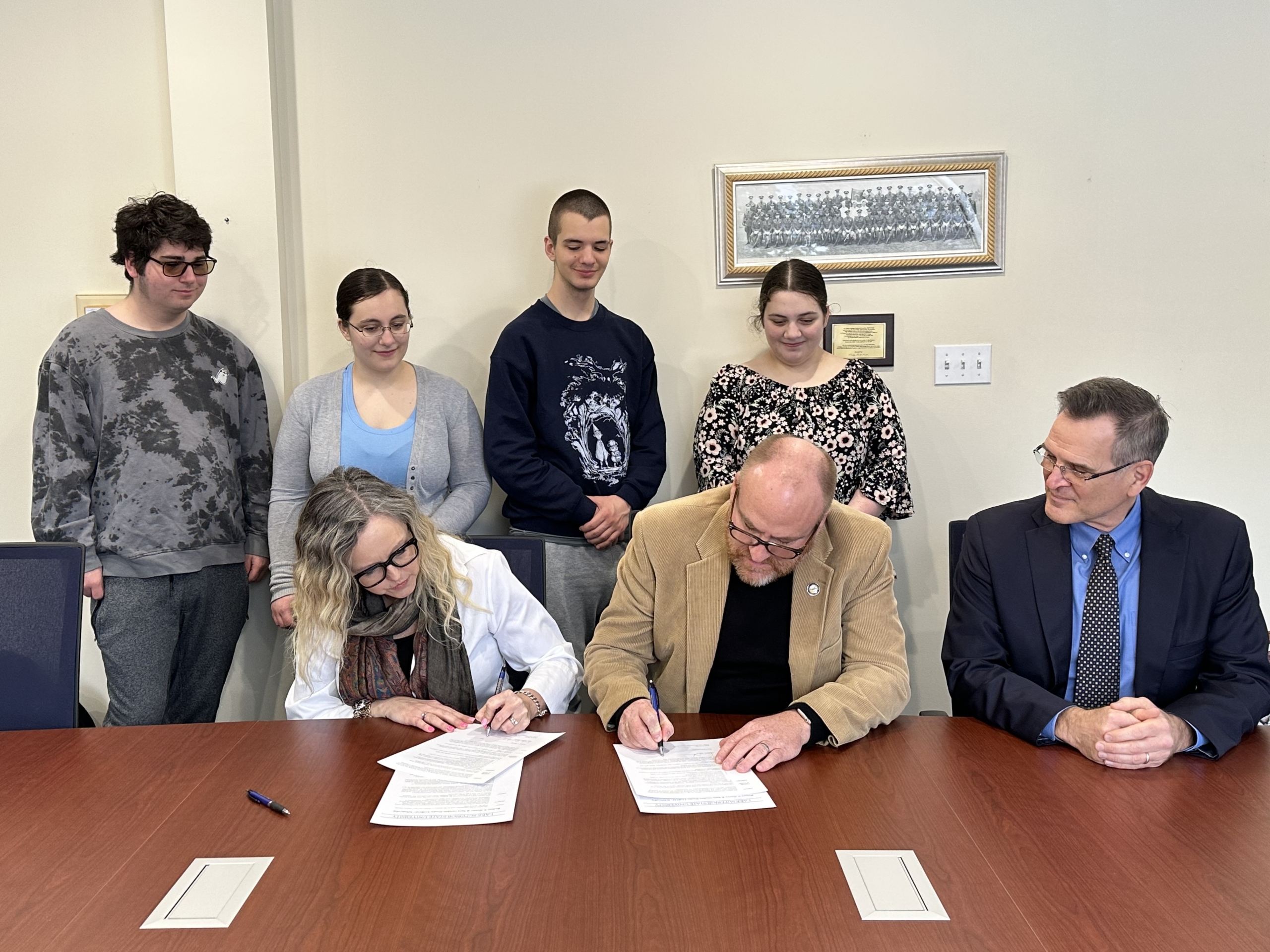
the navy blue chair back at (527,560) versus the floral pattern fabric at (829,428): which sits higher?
the floral pattern fabric at (829,428)

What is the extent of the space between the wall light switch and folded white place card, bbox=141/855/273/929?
2688 mm

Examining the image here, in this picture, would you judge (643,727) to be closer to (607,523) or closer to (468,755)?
(468,755)

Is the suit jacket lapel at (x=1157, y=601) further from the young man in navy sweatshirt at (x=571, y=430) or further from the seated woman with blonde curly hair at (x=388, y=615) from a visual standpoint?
the young man in navy sweatshirt at (x=571, y=430)

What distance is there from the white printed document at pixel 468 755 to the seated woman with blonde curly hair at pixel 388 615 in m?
0.17

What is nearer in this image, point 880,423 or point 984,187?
point 880,423

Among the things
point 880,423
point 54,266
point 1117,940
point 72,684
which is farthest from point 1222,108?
point 54,266

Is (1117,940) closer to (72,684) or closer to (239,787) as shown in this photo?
(239,787)

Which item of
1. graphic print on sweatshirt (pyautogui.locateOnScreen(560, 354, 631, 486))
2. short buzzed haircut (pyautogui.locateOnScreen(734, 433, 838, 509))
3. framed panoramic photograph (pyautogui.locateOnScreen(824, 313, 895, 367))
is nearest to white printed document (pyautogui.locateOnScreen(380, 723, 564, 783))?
short buzzed haircut (pyautogui.locateOnScreen(734, 433, 838, 509))

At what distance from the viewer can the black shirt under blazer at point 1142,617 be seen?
1.87 m

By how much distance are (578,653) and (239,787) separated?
1470 mm

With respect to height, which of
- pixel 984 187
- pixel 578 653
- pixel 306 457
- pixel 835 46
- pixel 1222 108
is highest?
pixel 835 46

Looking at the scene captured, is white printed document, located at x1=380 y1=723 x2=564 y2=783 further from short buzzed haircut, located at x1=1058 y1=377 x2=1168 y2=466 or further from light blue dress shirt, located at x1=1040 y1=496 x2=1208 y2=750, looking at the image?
short buzzed haircut, located at x1=1058 y1=377 x2=1168 y2=466

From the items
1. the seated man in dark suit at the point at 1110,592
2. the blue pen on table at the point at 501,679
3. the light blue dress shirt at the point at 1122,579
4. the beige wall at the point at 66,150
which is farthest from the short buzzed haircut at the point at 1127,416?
the beige wall at the point at 66,150

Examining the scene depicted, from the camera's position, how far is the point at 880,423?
301 centimetres
